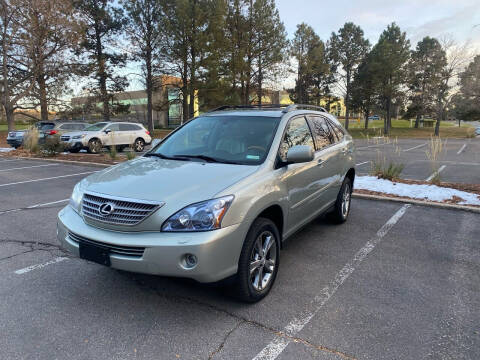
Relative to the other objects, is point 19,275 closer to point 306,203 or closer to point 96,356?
point 96,356

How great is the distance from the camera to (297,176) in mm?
3709

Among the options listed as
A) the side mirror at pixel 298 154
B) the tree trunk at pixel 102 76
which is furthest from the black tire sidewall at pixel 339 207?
the tree trunk at pixel 102 76

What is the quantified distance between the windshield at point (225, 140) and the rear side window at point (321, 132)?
85 cm

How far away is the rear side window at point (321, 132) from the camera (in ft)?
14.9

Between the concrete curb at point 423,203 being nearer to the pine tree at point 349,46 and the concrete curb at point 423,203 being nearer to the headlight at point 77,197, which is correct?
the headlight at point 77,197

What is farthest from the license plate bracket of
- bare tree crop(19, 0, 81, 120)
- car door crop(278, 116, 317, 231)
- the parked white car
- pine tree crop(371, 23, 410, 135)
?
pine tree crop(371, 23, 410, 135)

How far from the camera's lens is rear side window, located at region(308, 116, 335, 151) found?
454 centimetres

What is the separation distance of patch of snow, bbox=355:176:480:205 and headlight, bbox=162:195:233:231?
561 centimetres

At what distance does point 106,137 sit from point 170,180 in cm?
1493

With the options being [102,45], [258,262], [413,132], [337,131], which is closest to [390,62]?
[413,132]

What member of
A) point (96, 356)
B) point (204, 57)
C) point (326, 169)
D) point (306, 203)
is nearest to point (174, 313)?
point (96, 356)

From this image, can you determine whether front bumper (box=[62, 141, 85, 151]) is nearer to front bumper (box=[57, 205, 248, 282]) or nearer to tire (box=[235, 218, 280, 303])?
front bumper (box=[57, 205, 248, 282])

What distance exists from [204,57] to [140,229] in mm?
26100

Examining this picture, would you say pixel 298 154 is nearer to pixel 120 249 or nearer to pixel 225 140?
pixel 225 140
